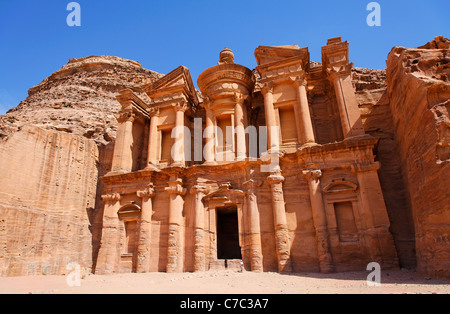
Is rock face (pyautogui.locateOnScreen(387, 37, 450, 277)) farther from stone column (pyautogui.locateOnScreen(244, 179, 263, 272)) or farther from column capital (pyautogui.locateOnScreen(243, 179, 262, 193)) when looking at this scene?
column capital (pyautogui.locateOnScreen(243, 179, 262, 193))

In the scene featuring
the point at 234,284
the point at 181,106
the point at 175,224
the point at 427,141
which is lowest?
the point at 234,284

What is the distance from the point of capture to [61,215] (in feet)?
56.7

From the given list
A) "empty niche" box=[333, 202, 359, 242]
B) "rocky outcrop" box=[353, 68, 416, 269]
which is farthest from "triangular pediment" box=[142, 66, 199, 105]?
"empty niche" box=[333, 202, 359, 242]

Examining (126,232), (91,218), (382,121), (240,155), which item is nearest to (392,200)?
(382,121)

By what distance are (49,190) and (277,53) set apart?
16.3m

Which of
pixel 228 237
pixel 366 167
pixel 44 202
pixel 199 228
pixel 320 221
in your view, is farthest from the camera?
pixel 228 237

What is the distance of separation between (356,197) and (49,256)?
1700cm

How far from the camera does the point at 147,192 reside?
55.3ft

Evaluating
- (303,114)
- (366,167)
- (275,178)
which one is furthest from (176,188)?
(366,167)

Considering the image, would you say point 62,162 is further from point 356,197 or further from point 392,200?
point 392,200

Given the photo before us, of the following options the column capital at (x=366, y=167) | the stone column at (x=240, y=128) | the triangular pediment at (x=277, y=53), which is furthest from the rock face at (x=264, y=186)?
the triangular pediment at (x=277, y=53)

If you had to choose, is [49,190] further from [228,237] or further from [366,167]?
[366,167]
